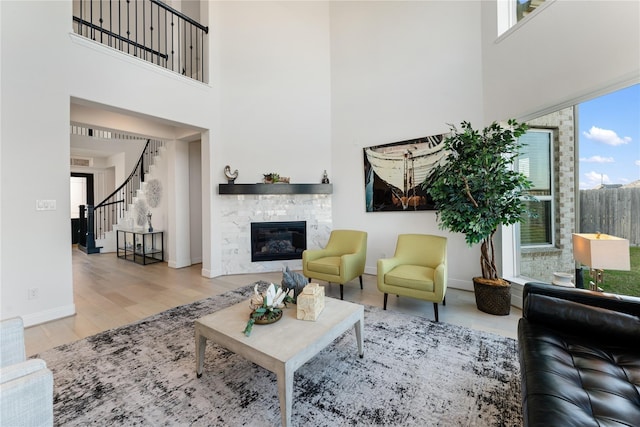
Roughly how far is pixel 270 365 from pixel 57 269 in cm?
310

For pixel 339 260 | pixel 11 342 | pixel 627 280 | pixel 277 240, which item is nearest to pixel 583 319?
pixel 627 280

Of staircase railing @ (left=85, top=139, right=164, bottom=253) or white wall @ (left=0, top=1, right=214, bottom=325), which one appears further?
staircase railing @ (left=85, top=139, right=164, bottom=253)

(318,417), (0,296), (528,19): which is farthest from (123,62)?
(528,19)

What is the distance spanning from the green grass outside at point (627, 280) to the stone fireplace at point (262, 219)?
12.2ft

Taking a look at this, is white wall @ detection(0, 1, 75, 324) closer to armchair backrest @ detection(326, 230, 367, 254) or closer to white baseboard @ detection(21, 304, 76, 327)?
white baseboard @ detection(21, 304, 76, 327)

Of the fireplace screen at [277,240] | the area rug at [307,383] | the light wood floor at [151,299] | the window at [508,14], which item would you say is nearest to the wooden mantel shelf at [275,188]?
the fireplace screen at [277,240]

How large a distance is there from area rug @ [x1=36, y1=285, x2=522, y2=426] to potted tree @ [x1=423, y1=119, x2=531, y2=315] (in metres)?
0.68

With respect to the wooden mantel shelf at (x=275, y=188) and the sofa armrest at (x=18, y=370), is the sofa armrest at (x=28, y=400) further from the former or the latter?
the wooden mantel shelf at (x=275, y=188)

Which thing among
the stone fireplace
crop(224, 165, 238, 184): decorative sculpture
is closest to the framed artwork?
the stone fireplace

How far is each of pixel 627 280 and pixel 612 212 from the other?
616mm

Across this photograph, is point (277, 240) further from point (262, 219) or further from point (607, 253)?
point (607, 253)

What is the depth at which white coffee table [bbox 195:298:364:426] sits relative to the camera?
4.79ft

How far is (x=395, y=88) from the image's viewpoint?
175 inches

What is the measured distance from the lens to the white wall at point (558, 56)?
2172 millimetres
